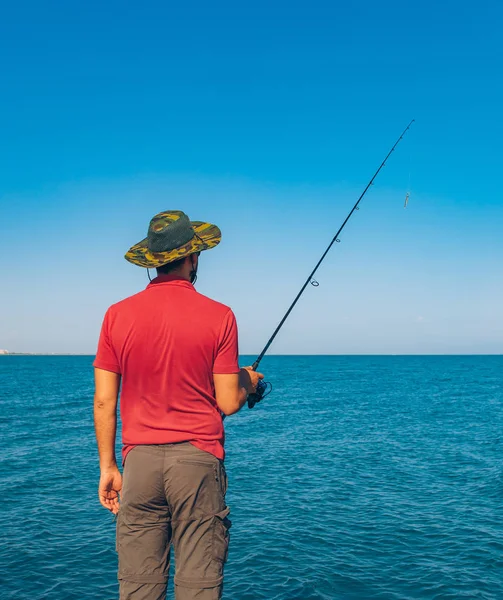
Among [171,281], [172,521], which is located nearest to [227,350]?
[171,281]

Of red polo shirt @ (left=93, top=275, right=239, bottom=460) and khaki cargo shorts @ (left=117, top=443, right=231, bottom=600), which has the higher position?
red polo shirt @ (left=93, top=275, right=239, bottom=460)

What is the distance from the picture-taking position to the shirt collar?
12.0ft

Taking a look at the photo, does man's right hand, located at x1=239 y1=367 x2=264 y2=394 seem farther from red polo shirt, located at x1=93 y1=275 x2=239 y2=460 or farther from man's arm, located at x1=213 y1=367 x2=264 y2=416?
red polo shirt, located at x1=93 y1=275 x2=239 y2=460

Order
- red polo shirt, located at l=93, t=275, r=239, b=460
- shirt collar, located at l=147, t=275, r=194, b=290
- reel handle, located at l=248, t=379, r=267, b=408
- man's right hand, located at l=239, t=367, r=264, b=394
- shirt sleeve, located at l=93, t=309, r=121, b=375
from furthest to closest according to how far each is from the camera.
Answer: reel handle, located at l=248, t=379, r=267, b=408 → man's right hand, located at l=239, t=367, r=264, b=394 → shirt collar, located at l=147, t=275, r=194, b=290 → shirt sleeve, located at l=93, t=309, r=121, b=375 → red polo shirt, located at l=93, t=275, r=239, b=460

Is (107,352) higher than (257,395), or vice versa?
(107,352)

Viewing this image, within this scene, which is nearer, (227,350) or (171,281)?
(227,350)

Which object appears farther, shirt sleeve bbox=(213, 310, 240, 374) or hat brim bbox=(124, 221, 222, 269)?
hat brim bbox=(124, 221, 222, 269)

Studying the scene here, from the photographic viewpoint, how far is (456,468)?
948 inches

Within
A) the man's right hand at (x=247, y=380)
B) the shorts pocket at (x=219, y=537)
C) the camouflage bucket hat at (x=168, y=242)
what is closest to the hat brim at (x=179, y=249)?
the camouflage bucket hat at (x=168, y=242)

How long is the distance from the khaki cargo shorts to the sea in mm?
9675

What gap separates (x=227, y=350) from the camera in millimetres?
3488

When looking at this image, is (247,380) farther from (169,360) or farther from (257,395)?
(257,395)

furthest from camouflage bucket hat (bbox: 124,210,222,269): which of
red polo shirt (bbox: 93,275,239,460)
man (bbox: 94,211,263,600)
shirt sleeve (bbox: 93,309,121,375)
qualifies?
shirt sleeve (bbox: 93,309,121,375)

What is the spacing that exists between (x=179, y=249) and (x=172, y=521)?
5.69 feet
